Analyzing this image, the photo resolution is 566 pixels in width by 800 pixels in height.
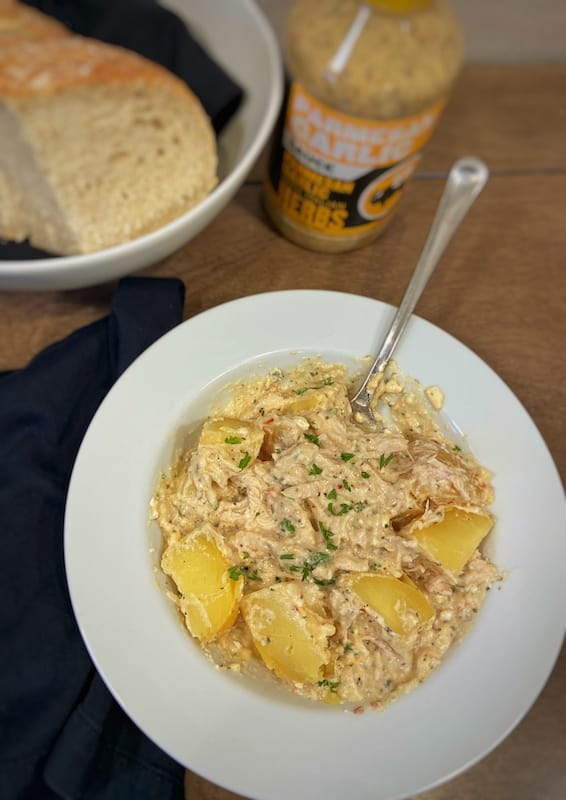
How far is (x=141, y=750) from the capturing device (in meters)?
0.83

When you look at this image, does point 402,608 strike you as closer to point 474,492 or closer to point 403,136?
point 474,492

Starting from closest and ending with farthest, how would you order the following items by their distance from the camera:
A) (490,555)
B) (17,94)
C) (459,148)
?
(17,94) < (490,555) < (459,148)

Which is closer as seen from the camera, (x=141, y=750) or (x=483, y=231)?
(x=141, y=750)

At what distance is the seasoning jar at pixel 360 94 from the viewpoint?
744 mm

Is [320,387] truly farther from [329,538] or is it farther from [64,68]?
[64,68]

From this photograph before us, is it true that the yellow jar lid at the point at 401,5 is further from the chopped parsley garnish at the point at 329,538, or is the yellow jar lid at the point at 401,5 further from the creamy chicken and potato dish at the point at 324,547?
the chopped parsley garnish at the point at 329,538

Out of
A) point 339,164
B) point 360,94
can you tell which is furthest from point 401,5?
point 339,164

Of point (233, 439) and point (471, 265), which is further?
point (471, 265)

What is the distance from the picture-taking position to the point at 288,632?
2.64 feet

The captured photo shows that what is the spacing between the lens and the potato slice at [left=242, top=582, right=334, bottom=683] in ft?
2.61

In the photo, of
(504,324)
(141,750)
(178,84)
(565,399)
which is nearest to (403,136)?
(178,84)

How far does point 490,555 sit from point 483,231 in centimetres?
58

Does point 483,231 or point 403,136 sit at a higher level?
point 403,136

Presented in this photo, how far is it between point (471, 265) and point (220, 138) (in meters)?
0.47
